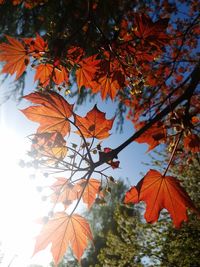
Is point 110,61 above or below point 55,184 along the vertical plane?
above

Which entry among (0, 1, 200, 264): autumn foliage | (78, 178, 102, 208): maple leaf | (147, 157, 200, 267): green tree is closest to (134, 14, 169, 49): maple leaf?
(0, 1, 200, 264): autumn foliage

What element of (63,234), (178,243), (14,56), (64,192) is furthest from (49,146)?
(178,243)

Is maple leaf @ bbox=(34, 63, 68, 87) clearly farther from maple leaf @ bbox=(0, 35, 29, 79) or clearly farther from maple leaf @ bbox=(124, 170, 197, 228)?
maple leaf @ bbox=(124, 170, 197, 228)

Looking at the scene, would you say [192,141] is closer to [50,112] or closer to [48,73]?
[50,112]

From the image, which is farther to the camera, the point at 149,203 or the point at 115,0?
the point at 115,0

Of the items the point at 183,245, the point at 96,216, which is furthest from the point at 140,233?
the point at 96,216

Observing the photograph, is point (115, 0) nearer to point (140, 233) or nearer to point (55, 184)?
point (55, 184)

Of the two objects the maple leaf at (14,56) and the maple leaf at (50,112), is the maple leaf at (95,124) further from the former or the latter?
the maple leaf at (14,56)
